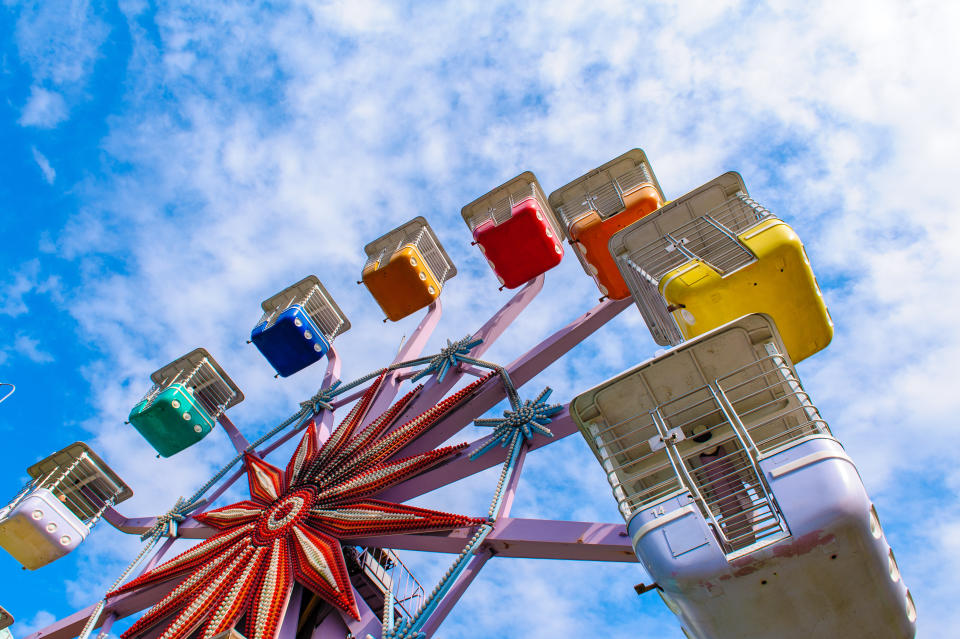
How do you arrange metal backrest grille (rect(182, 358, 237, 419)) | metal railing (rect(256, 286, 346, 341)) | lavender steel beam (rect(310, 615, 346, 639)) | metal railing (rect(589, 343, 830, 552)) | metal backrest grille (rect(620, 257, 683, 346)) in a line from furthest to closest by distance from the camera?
metal railing (rect(256, 286, 346, 341)), metal backrest grille (rect(182, 358, 237, 419)), metal backrest grille (rect(620, 257, 683, 346)), lavender steel beam (rect(310, 615, 346, 639)), metal railing (rect(589, 343, 830, 552))

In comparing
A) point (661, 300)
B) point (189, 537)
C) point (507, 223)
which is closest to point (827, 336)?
point (661, 300)

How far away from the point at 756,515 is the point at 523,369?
231 inches

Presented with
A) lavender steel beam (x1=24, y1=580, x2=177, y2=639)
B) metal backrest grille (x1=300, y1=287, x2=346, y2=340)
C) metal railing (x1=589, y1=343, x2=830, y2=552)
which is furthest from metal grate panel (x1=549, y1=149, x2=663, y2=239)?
lavender steel beam (x1=24, y1=580, x2=177, y2=639)

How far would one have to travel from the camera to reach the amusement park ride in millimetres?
5145

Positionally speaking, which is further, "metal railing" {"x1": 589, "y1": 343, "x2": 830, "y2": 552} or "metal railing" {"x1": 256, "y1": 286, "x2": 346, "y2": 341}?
"metal railing" {"x1": 256, "y1": 286, "x2": 346, "y2": 341}

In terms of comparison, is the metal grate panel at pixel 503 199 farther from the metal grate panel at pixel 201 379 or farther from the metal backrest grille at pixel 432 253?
the metal grate panel at pixel 201 379

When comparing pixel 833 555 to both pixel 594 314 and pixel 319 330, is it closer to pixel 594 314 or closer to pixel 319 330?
pixel 594 314

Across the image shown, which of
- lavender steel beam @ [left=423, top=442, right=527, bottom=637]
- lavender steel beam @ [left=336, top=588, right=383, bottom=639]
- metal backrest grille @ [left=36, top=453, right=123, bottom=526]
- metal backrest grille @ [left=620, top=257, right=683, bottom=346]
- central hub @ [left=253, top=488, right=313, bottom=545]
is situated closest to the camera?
lavender steel beam @ [left=423, top=442, right=527, bottom=637]

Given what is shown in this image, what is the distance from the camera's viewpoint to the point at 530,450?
9.23 meters

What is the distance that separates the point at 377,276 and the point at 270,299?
9.61 feet

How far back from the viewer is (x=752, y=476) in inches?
233

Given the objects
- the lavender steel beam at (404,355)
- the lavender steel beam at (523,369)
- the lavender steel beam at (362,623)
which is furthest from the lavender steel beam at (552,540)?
the lavender steel beam at (404,355)

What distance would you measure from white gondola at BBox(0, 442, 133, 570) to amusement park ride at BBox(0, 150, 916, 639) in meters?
0.04

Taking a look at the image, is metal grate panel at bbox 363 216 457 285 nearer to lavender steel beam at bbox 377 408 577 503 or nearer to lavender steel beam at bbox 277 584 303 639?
lavender steel beam at bbox 377 408 577 503
